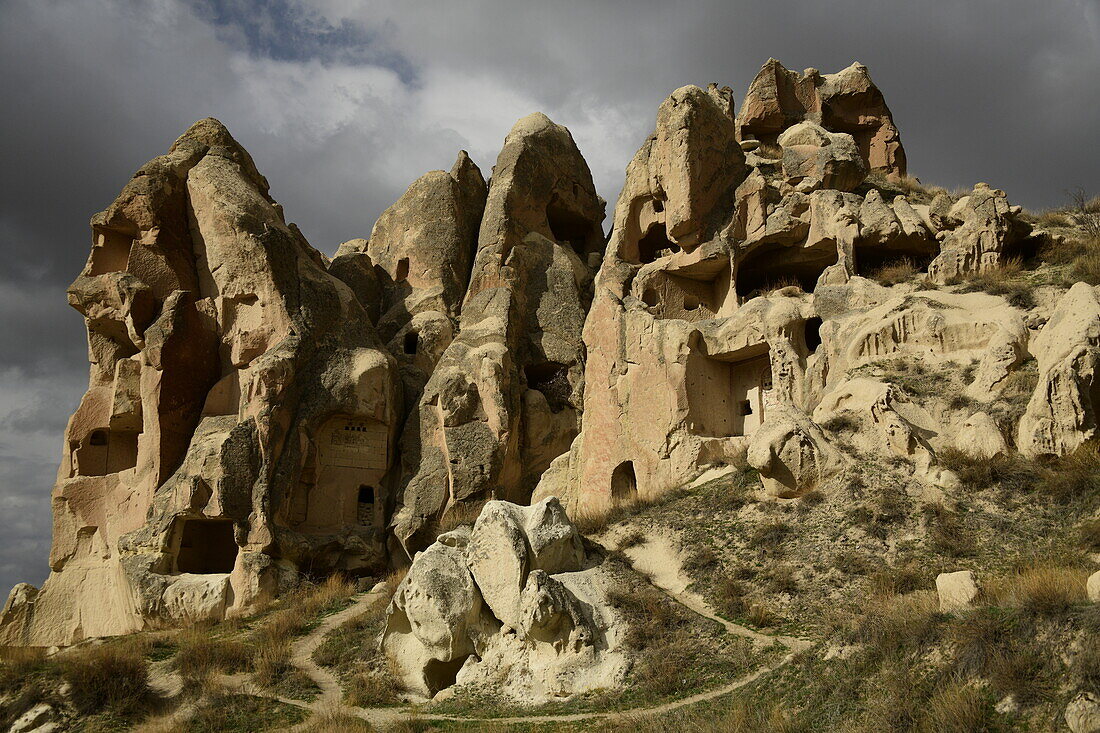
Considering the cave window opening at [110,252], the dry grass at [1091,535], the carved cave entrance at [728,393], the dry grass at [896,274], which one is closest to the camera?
the dry grass at [1091,535]

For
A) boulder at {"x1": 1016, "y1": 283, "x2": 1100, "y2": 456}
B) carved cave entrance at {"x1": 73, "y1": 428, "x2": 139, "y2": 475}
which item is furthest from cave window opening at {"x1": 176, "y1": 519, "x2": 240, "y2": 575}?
boulder at {"x1": 1016, "y1": 283, "x2": 1100, "y2": 456}

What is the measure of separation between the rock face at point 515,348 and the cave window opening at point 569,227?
44 millimetres

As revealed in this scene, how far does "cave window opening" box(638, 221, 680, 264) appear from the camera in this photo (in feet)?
83.3

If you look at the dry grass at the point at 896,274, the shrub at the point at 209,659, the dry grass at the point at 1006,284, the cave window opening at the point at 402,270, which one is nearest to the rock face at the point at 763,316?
the dry grass at the point at 1006,284

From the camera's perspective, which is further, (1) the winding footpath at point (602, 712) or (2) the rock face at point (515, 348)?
(2) the rock face at point (515, 348)

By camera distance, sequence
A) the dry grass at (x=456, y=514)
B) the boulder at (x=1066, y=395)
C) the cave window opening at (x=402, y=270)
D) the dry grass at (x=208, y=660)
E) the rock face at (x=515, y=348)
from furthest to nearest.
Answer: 1. the cave window opening at (x=402, y=270)
2. the rock face at (x=515, y=348)
3. the dry grass at (x=456, y=514)
4. the dry grass at (x=208, y=660)
5. the boulder at (x=1066, y=395)

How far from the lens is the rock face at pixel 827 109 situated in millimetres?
28234

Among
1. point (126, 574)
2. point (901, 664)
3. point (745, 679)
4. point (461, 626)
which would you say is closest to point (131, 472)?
point (126, 574)

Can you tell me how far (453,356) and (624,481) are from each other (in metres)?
6.23

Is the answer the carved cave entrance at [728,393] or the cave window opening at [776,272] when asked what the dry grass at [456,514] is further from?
the cave window opening at [776,272]

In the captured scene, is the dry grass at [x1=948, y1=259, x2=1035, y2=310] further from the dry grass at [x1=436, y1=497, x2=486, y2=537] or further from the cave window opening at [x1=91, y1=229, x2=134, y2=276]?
the cave window opening at [x1=91, y1=229, x2=134, y2=276]

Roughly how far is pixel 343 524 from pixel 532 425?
556cm

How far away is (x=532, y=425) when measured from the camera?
962 inches

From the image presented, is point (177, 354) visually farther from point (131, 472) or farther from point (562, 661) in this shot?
point (562, 661)
